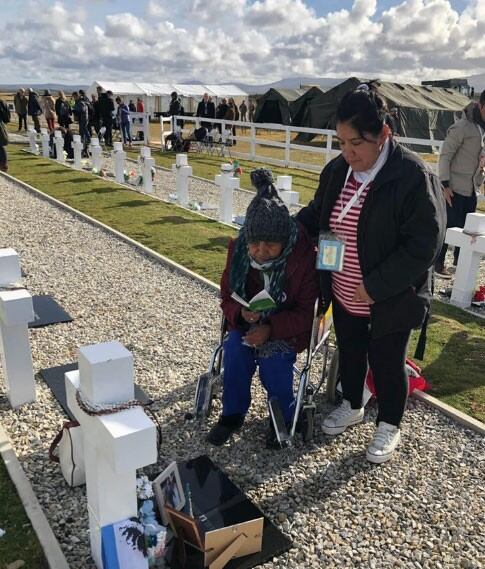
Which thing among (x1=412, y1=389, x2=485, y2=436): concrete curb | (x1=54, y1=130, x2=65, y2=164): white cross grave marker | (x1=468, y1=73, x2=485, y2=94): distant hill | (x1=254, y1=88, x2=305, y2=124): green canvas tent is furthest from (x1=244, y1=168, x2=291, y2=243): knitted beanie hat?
(x1=468, y1=73, x2=485, y2=94): distant hill

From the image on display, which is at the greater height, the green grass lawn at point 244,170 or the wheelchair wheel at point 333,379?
the wheelchair wheel at point 333,379

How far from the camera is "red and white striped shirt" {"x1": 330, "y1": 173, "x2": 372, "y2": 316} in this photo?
292 cm

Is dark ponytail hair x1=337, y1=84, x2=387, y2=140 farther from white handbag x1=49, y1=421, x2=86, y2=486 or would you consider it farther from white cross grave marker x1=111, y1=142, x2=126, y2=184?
white cross grave marker x1=111, y1=142, x2=126, y2=184

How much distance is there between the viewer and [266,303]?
3.03m

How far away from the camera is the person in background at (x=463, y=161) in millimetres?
5836

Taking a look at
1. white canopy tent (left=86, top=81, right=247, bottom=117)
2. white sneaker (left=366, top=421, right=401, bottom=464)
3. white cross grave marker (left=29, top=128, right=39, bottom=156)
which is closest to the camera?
white sneaker (left=366, top=421, right=401, bottom=464)

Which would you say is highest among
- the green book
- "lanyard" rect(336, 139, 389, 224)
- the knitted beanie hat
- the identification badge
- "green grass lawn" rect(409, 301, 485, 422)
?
"lanyard" rect(336, 139, 389, 224)

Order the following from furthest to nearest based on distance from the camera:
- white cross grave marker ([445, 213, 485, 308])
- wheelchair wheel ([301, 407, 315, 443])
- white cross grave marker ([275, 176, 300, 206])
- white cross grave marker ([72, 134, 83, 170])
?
white cross grave marker ([72, 134, 83, 170]) → white cross grave marker ([275, 176, 300, 206]) → white cross grave marker ([445, 213, 485, 308]) → wheelchair wheel ([301, 407, 315, 443])

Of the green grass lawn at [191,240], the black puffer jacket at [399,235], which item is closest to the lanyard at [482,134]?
the green grass lawn at [191,240]

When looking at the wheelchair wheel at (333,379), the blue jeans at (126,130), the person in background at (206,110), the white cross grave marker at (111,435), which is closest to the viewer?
the white cross grave marker at (111,435)

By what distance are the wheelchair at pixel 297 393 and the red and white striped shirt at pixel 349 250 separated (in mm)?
201

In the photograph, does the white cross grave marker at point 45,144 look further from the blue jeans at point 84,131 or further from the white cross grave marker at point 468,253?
the white cross grave marker at point 468,253

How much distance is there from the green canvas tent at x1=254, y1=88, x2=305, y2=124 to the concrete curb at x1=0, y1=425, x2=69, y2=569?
983 inches

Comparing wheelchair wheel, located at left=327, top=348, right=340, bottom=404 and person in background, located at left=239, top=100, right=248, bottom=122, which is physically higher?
person in background, located at left=239, top=100, right=248, bottom=122
